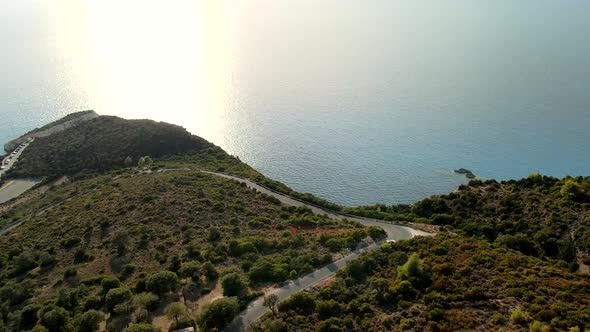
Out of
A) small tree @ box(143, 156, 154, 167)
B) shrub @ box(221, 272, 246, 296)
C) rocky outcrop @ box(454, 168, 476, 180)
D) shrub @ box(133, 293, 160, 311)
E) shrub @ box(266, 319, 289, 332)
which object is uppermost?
rocky outcrop @ box(454, 168, 476, 180)

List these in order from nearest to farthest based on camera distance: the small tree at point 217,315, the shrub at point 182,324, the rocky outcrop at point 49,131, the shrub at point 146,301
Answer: the small tree at point 217,315 → the shrub at point 182,324 → the shrub at point 146,301 → the rocky outcrop at point 49,131

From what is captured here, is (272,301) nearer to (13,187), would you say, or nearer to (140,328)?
(140,328)

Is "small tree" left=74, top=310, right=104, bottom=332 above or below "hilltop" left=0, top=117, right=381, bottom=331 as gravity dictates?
below

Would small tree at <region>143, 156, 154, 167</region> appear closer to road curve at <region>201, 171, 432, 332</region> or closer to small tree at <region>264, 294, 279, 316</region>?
road curve at <region>201, 171, 432, 332</region>

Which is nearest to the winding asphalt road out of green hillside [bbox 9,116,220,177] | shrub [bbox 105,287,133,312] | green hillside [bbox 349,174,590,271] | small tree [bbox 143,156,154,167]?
green hillside [bbox 349,174,590,271]

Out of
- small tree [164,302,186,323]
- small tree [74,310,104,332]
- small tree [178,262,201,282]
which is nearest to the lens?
small tree [164,302,186,323]

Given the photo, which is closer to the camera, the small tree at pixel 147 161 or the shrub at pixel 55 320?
the shrub at pixel 55 320

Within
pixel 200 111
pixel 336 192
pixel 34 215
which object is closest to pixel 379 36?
pixel 200 111

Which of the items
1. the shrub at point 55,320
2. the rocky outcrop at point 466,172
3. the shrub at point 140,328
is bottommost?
the shrub at point 55,320

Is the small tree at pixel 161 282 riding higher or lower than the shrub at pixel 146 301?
higher

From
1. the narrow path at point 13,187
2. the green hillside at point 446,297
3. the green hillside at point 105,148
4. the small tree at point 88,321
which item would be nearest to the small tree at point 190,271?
the small tree at point 88,321

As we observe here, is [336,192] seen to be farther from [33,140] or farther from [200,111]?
[33,140]

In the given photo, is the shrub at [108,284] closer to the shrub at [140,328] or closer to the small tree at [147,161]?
the shrub at [140,328]
